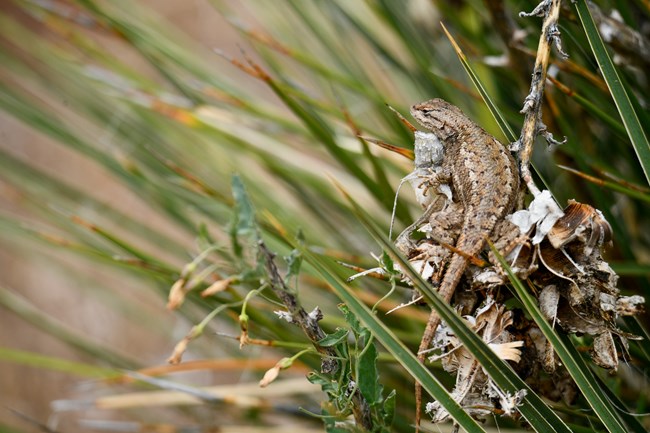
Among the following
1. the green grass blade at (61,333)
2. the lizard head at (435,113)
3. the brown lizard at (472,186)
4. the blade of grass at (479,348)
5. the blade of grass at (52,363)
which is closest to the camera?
the blade of grass at (479,348)

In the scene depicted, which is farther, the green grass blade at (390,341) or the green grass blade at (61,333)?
the green grass blade at (61,333)

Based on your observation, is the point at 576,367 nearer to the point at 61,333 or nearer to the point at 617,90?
the point at 617,90

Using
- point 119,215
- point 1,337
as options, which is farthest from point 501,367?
point 1,337

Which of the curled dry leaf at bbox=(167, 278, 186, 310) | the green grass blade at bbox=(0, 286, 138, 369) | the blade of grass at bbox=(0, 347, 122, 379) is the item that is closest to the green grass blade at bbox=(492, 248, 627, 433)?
the curled dry leaf at bbox=(167, 278, 186, 310)

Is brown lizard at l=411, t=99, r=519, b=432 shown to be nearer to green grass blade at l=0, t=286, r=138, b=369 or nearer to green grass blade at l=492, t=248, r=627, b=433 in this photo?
green grass blade at l=492, t=248, r=627, b=433

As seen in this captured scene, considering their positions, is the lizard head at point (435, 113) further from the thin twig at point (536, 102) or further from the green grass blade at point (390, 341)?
the green grass blade at point (390, 341)

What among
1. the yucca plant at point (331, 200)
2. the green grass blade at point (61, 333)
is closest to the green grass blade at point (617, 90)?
the yucca plant at point (331, 200)
